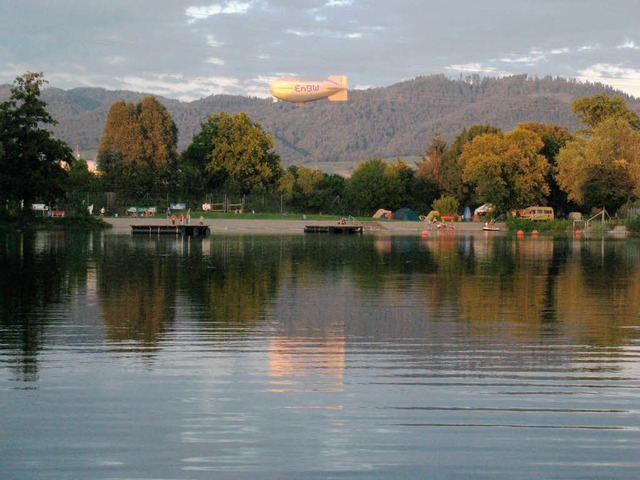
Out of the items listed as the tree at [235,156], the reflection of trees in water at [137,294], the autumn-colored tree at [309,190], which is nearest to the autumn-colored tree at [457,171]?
the autumn-colored tree at [309,190]

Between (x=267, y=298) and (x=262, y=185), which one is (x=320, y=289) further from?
(x=262, y=185)

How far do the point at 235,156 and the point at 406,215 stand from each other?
1745 cm

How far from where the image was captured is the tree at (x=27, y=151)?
183ft

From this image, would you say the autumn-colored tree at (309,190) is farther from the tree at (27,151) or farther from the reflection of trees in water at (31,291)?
the reflection of trees in water at (31,291)

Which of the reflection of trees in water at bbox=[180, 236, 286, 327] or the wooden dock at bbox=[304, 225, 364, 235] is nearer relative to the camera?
A: the reflection of trees in water at bbox=[180, 236, 286, 327]

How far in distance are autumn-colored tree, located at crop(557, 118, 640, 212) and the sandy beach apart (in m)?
7.64

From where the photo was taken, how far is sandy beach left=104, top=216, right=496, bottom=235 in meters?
63.3

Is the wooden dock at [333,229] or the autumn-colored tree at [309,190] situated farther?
the autumn-colored tree at [309,190]

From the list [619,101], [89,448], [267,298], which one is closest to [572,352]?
[89,448]

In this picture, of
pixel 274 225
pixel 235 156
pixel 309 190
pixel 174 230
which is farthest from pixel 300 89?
pixel 174 230

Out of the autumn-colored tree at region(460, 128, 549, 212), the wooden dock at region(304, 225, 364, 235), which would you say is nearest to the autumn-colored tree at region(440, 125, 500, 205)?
the autumn-colored tree at region(460, 128, 549, 212)

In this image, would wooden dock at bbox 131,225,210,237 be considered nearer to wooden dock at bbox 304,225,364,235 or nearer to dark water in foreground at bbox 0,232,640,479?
wooden dock at bbox 304,225,364,235

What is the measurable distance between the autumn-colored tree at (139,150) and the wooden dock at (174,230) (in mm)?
23327

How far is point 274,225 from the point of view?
67.6 metres
